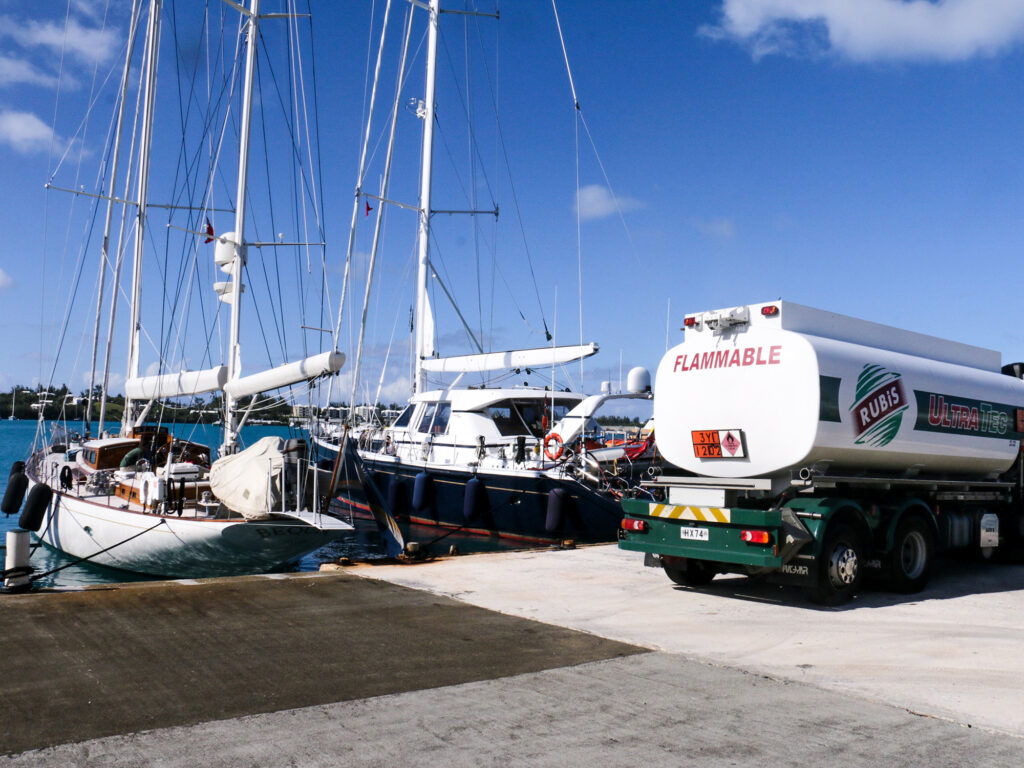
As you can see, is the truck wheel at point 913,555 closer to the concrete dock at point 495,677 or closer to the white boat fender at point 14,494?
the concrete dock at point 495,677

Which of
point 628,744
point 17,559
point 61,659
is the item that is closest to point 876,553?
point 628,744

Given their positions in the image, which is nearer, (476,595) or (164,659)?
(164,659)

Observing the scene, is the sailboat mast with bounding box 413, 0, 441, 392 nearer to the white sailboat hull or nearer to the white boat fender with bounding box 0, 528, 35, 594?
the white sailboat hull

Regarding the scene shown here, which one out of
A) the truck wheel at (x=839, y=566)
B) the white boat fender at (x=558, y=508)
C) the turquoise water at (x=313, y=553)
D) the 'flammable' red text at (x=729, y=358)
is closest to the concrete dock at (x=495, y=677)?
the truck wheel at (x=839, y=566)

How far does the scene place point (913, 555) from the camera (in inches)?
409

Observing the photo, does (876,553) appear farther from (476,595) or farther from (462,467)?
(462,467)

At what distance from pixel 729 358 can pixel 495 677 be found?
195 inches

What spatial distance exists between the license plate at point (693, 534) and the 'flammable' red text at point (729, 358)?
6.03 feet

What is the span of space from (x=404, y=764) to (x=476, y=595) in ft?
17.0

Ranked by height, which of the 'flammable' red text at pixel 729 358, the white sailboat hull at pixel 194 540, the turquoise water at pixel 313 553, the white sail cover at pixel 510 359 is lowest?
the turquoise water at pixel 313 553

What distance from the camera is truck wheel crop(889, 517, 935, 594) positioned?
9953 mm

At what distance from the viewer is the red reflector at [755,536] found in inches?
347

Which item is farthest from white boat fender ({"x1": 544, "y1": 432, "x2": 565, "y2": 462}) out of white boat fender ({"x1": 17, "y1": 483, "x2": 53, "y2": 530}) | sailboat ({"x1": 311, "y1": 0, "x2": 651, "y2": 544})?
white boat fender ({"x1": 17, "y1": 483, "x2": 53, "y2": 530})

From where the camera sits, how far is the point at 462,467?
20.8m
